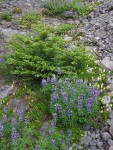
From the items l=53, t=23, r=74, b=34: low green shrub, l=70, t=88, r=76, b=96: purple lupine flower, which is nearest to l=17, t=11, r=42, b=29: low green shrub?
l=53, t=23, r=74, b=34: low green shrub

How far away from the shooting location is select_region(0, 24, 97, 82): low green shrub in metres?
7.43

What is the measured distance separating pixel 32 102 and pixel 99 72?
1982mm

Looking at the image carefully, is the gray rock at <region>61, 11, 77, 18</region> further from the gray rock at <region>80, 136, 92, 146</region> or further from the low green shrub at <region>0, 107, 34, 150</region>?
the gray rock at <region>80, 136, 92, 146</region>

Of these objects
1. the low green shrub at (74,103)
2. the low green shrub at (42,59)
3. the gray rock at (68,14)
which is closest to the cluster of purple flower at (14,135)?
the low green shrub at (74,103)

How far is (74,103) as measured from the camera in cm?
633

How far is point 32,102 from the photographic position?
7.07m

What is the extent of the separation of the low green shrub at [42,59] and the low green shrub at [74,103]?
859mm

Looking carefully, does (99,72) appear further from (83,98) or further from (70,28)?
(70,28)

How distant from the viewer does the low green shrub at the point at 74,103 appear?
6.24 meters

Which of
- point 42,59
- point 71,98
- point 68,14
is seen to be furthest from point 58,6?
point 71,98

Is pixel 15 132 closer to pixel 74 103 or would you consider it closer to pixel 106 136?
pixel 74 103

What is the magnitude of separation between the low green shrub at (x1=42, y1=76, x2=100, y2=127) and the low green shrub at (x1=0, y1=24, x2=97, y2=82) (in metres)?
0.86

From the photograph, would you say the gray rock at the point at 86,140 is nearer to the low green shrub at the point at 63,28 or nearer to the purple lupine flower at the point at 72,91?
the purple lupine flower at the point at 72,91

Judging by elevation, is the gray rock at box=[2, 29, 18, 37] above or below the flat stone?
below
